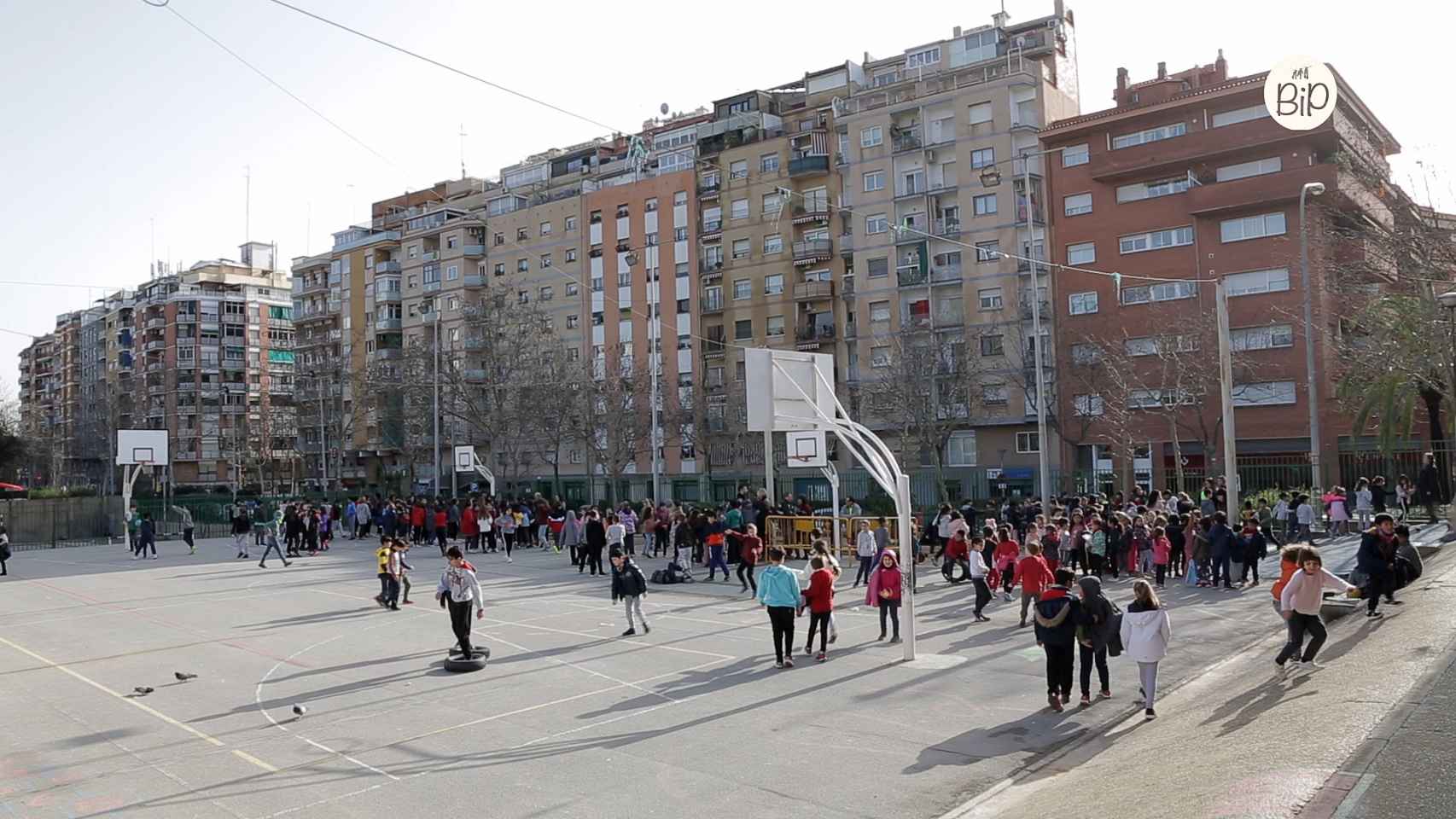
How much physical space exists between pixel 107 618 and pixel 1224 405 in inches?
1012

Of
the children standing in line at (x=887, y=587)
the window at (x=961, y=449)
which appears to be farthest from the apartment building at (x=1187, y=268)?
the children standing in line at (x=887, y=587)

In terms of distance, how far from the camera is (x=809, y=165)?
2379 inches

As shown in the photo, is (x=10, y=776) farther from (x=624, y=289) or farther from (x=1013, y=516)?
(x=624, y=289)

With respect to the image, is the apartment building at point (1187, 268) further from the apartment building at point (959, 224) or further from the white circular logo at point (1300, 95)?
the white circular logo at point (1300, 95)

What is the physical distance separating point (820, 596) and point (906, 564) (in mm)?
1303

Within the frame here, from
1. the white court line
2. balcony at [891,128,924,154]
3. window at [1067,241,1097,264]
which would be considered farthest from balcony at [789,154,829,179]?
the white court line

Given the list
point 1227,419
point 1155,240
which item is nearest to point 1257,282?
point 1155,240

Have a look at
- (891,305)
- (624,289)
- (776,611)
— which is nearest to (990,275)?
(891,305)

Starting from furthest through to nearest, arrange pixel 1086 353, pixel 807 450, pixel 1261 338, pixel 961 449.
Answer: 1. pixel 961 449
2. pixel 1086 353
3. pixel 1261 338
4. pixel 807 450

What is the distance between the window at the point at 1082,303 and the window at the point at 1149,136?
22.3ft

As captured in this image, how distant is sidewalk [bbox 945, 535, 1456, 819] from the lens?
7.08 meters

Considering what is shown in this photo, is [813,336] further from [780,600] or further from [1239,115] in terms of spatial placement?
[780,600]

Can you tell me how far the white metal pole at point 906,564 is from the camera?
14.4 m

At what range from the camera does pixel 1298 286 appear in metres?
43.0
